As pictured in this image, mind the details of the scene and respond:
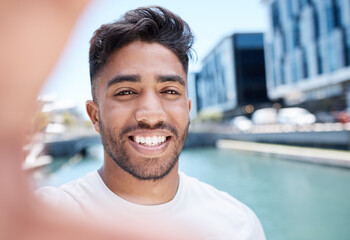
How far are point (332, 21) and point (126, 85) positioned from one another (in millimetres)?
26929

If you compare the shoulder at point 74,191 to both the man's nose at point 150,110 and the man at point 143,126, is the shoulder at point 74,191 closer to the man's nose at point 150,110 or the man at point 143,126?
the man at point 143,126

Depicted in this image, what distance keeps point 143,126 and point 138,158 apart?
13 centimetres

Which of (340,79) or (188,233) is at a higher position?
(340,79)

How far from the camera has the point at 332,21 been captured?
2398 cm

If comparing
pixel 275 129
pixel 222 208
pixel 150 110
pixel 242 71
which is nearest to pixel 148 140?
pixel 150 110

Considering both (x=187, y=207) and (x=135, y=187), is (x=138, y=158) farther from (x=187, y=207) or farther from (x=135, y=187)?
(x=187, y=207)

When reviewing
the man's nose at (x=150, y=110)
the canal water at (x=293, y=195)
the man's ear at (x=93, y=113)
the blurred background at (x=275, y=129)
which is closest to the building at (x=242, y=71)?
the blurred background at (x=275, y=129)

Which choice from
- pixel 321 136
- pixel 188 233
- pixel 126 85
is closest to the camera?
pixel 188 233

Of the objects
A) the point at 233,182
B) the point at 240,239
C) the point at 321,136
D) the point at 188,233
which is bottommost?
the point at 233,182

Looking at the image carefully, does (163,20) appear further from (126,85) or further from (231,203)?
(231,203)

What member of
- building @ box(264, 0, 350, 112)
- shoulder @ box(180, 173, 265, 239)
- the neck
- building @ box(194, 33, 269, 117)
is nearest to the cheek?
the neck

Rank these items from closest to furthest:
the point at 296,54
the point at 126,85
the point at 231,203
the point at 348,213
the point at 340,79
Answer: the point at 126,85 → the point at 231,203 → the point at 348,213 → the point at 340,79 → the point at 296,54

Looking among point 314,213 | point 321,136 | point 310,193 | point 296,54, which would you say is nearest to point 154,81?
point 314,213

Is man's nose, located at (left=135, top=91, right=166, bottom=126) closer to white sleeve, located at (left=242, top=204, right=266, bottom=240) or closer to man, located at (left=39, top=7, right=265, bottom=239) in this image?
man, located at (left=39, top=7, right=265, bottom=239)
